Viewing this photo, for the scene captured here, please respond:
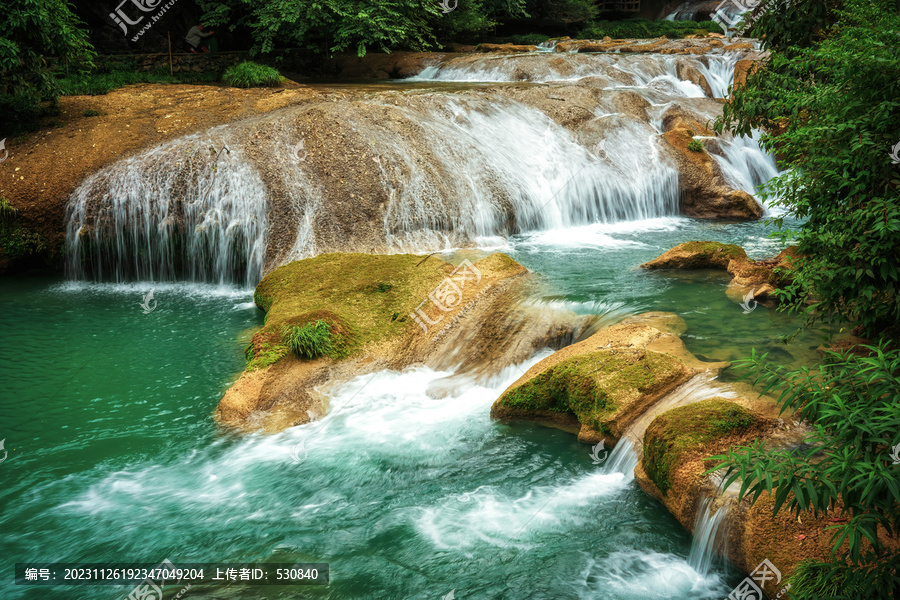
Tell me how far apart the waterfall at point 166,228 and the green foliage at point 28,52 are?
2.65 m

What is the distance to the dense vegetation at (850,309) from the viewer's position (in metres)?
3.59

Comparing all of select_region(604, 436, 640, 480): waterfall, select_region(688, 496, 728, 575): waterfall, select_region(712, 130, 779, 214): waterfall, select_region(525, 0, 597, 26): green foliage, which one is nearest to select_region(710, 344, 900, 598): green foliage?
select_region(688, 496, 728, 575): waterfall

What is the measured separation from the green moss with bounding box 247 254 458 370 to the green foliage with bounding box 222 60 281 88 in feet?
29.2

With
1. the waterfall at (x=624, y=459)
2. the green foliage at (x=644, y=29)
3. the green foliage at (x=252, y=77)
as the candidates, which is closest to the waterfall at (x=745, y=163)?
the waterfall at (x=624, y=459)

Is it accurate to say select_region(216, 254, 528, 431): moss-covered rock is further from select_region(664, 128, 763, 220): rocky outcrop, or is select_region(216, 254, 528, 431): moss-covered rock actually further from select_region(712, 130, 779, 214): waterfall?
select_region(712, 130, 779, 214): waterfall

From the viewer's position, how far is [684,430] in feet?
18.9

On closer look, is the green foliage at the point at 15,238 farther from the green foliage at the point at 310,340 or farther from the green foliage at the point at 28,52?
the green foliage at the point at 310,340

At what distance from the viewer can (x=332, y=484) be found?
6477 mm

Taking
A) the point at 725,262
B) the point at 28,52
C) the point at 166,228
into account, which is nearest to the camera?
the point at 725,262

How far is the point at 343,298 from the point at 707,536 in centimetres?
610

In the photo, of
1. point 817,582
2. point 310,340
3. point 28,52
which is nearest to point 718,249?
point 310,340

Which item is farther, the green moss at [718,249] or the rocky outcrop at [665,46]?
the rocky outcrop at [665,46]

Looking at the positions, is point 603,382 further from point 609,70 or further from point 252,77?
point 609,70

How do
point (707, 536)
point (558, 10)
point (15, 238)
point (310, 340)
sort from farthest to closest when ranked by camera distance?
point (558, 10) → point (15, 238) → point (310, 340) → point (707, 536)
